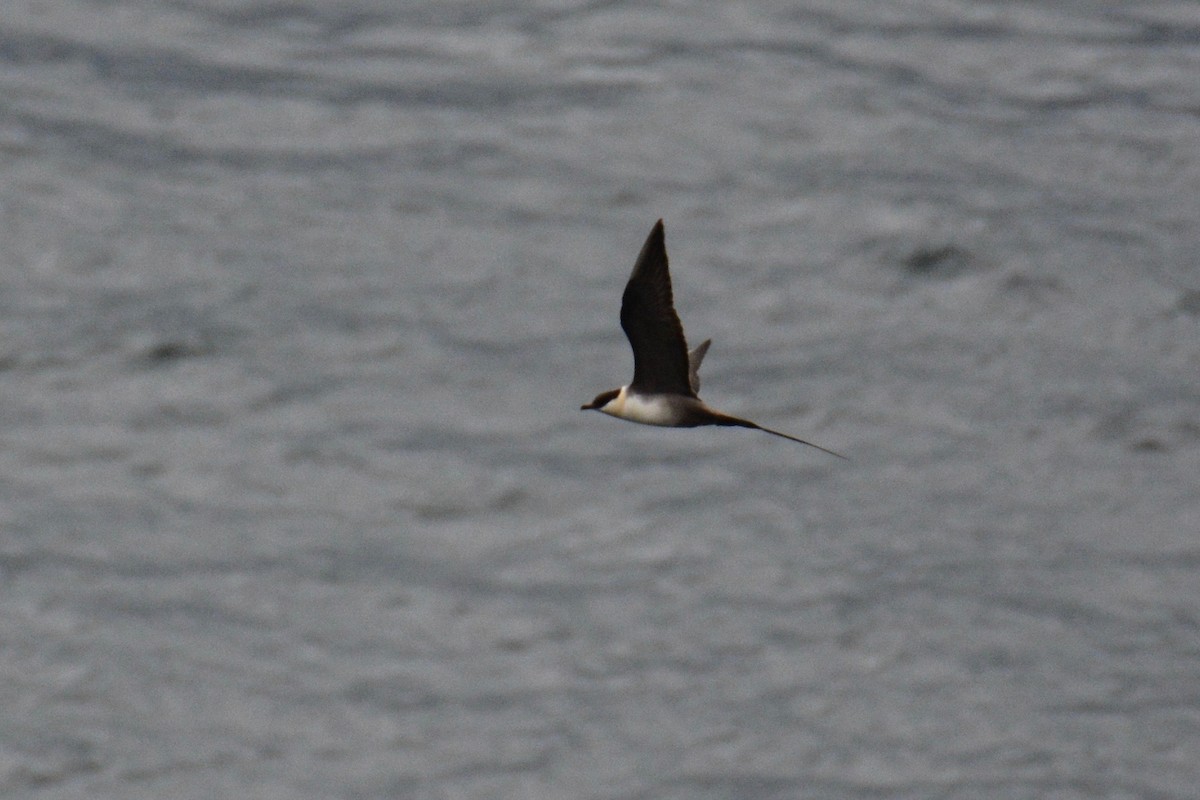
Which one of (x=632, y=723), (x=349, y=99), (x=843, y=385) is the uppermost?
(x=349, y=99)

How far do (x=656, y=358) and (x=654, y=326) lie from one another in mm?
326

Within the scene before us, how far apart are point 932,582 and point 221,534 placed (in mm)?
6319

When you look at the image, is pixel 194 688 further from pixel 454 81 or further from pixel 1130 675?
pixel 454 81

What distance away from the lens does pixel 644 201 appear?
2492cm

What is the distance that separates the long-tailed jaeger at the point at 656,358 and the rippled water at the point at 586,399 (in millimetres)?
5208

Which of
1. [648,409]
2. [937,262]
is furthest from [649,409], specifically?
[937,262]

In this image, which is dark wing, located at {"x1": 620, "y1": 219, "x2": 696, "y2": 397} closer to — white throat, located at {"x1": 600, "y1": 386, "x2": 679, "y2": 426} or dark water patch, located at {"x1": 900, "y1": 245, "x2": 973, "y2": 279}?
white throat, located at {"x1": 600, "y1": 386, "x2": 679, "y2": 426}

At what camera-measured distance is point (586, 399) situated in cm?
2167

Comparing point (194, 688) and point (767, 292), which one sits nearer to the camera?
point (194, 688)

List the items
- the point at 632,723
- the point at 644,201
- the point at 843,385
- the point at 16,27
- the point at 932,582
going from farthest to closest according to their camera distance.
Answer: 1. the point at 16,27
2. the point at 644,201
3. the point at 843,385
4. the point at 932,582
5. the point at 632,723

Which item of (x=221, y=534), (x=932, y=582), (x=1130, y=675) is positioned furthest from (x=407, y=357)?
(x=1130, y=675)

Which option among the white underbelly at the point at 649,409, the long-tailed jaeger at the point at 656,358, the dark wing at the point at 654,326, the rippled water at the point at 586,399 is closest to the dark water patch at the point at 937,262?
the rippled water at the point at 586,399

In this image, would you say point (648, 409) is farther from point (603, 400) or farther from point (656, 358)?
point (603, 400)

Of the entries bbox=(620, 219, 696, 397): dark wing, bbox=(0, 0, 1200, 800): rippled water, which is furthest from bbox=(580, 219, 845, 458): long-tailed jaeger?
bbox=(0, 0, 1200, 800): rippled water
